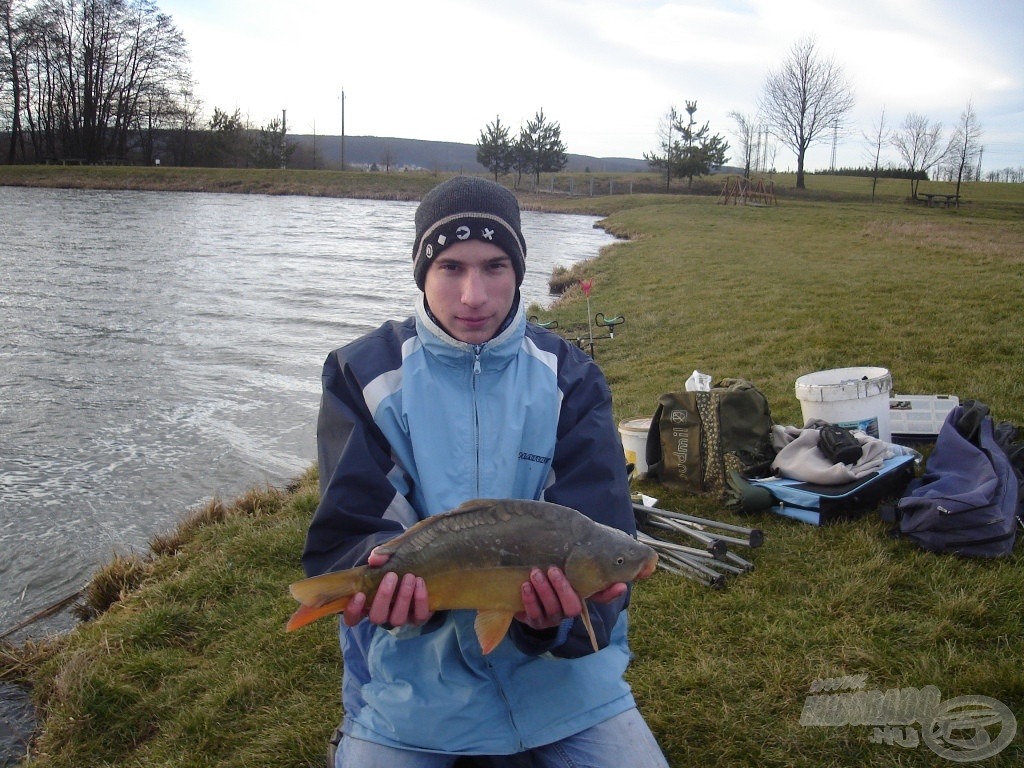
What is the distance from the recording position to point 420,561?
7.07 ft

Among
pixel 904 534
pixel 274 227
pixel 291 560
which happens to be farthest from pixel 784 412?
pixel 274 227

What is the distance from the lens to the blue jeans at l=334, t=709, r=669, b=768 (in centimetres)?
233

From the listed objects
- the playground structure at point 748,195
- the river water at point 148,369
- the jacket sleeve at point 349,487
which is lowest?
the river water at point 148,369

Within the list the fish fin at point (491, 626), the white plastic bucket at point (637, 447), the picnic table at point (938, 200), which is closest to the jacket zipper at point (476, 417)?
the fish fin at point (491, 626)

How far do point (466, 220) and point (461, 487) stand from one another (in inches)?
32.7

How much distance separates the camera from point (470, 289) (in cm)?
257

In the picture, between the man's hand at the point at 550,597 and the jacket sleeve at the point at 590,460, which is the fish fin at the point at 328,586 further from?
the jacket sleeve at the point at 590,460

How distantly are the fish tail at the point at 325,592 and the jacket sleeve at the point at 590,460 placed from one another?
710 millimetres

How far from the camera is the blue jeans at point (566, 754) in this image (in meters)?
2.33

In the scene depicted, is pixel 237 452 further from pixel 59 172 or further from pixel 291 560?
pixel 59 172

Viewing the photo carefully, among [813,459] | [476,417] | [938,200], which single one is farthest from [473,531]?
[938,200]

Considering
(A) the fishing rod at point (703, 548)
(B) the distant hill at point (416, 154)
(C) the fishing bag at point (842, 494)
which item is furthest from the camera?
(B) the distant hill at point (416, 154)

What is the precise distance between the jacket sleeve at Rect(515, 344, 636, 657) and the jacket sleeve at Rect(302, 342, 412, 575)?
20.1 inches

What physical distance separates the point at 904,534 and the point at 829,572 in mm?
581
